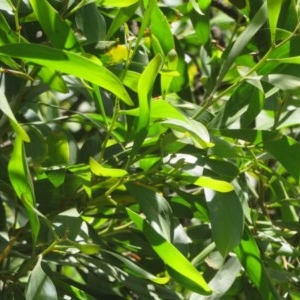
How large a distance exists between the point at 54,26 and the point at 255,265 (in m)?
0.37

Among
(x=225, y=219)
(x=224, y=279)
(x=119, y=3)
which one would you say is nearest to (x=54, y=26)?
(x=119, y=3)

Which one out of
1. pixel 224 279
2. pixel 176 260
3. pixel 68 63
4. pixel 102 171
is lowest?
pixel 224 279

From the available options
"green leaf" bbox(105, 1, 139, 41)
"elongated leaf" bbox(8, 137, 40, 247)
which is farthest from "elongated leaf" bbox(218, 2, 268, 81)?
"elongated leaf" bbox(8, 137, 40, 247)

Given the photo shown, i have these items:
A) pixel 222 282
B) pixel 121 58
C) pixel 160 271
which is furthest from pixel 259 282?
pixel 121 58

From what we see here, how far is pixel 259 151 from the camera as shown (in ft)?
3.14

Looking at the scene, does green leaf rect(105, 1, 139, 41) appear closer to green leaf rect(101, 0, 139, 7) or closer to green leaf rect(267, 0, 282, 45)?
green leaf rect(101, 0, 139, 7)

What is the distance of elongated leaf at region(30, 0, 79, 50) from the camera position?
2.68ft

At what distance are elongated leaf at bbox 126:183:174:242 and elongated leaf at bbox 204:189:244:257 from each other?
48 mm

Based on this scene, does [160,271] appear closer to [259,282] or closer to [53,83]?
[259,282]

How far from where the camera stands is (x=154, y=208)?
89cm

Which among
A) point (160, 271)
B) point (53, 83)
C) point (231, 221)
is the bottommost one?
point (160, 271)

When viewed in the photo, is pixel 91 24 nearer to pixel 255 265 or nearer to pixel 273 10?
pixel 273 10

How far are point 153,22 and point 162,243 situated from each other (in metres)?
0.25

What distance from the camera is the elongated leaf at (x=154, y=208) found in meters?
0.88
